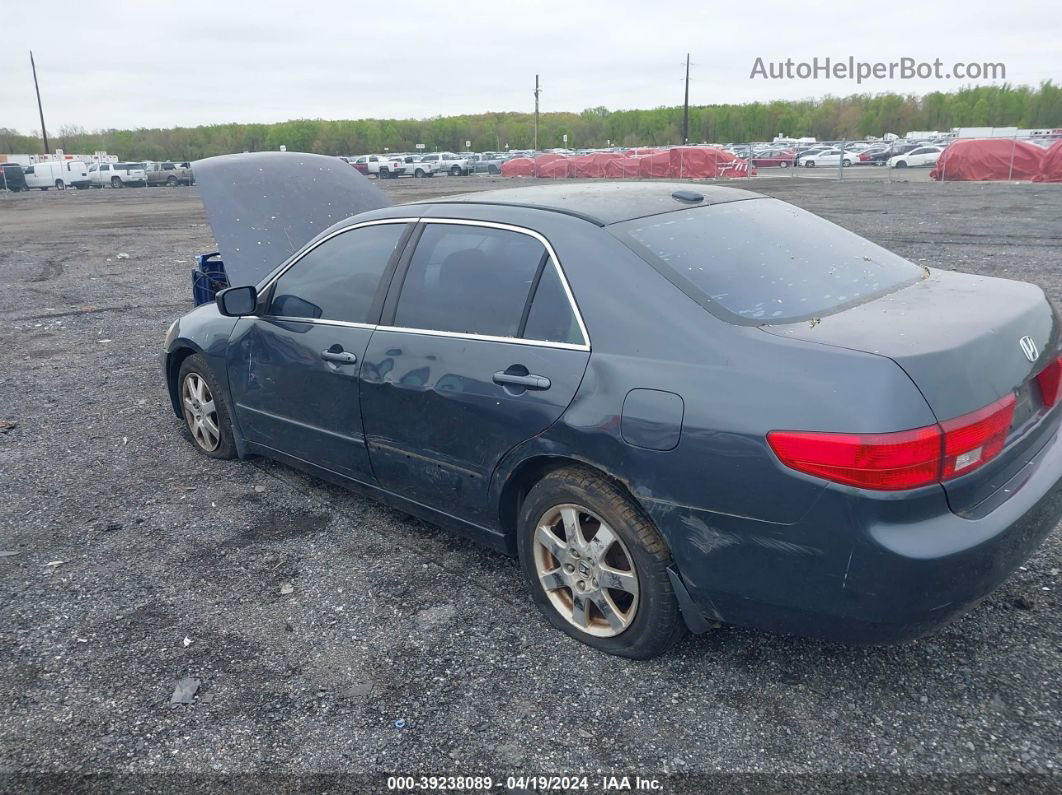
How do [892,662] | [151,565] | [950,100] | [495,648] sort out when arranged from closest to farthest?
[892,662] → [495,648] → [151,565] → [950,100]

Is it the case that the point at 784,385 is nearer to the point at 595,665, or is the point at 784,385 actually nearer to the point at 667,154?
the point at 595,665

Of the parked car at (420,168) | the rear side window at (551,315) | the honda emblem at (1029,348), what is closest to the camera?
the honda emblem at (1029,348)

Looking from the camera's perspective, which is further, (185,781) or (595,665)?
(595,665)

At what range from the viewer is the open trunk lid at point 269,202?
628 cm

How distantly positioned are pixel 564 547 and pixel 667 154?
136 feet

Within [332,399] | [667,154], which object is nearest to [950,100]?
[667,154]

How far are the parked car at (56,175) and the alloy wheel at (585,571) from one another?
179ft

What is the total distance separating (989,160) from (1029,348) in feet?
110

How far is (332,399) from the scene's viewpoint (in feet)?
13.1

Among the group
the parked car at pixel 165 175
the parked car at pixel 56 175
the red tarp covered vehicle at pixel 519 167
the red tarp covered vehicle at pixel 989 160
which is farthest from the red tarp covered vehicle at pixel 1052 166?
the parked car at pixel 56 175

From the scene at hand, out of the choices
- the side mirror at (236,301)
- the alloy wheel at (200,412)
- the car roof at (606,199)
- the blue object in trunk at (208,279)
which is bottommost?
the alloy wheel at (200,412)

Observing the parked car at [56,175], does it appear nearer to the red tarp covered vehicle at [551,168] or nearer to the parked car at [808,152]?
the red tarp covered vehicle at [551,168]

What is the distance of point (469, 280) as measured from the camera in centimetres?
348

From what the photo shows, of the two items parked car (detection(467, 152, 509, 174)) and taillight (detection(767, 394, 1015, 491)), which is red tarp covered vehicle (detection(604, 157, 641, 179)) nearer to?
parked car (detection(467, 152, 509, 174))
